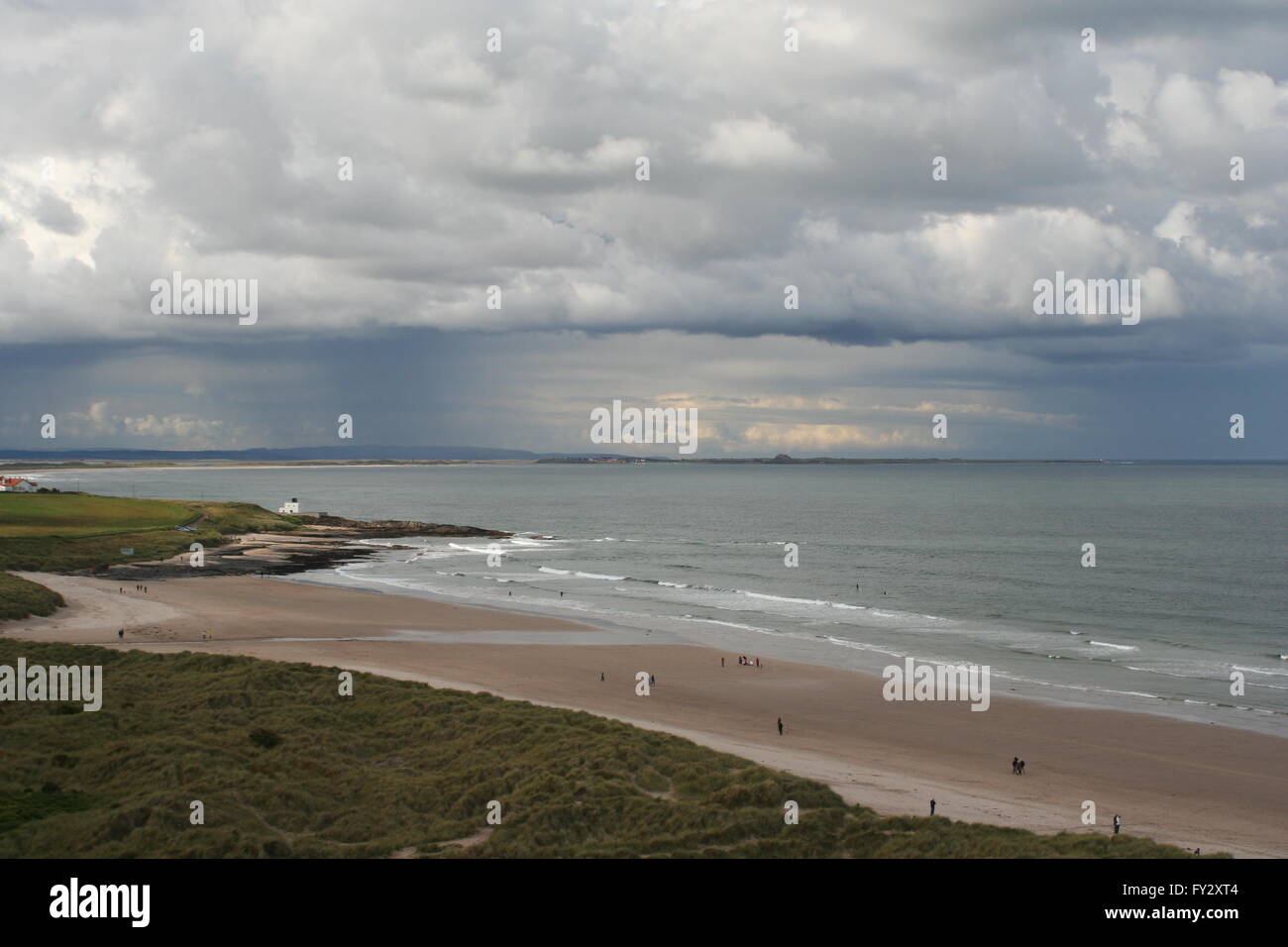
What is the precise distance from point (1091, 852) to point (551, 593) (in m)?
61.1

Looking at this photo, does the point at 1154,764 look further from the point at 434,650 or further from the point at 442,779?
the point at 434,650

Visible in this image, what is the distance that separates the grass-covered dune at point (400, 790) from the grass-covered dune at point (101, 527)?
59293 millimetres

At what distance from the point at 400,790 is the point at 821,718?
829 inches

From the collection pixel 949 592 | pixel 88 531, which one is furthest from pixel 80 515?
pixel 949 592

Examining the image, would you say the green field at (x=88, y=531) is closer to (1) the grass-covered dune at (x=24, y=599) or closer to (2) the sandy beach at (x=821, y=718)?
(1) the grass-covered dune at (x=24, y=599)

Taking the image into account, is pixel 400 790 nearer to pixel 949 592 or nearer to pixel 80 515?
pixel 949 592

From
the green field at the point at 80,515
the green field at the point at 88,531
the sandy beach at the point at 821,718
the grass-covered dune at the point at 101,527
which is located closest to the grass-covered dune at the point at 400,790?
the sandy beach at the point at 821,718

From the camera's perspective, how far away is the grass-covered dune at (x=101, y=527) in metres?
84.4

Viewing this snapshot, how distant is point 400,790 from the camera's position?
26.3 metres

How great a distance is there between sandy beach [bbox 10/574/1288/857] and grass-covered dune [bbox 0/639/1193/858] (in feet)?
13.7

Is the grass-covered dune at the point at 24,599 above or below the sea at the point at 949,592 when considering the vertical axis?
above

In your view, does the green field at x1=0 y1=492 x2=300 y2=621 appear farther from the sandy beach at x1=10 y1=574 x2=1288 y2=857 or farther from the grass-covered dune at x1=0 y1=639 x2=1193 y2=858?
the grass-covered dune at x1=0 y1=639 x2=1193 y2=858
